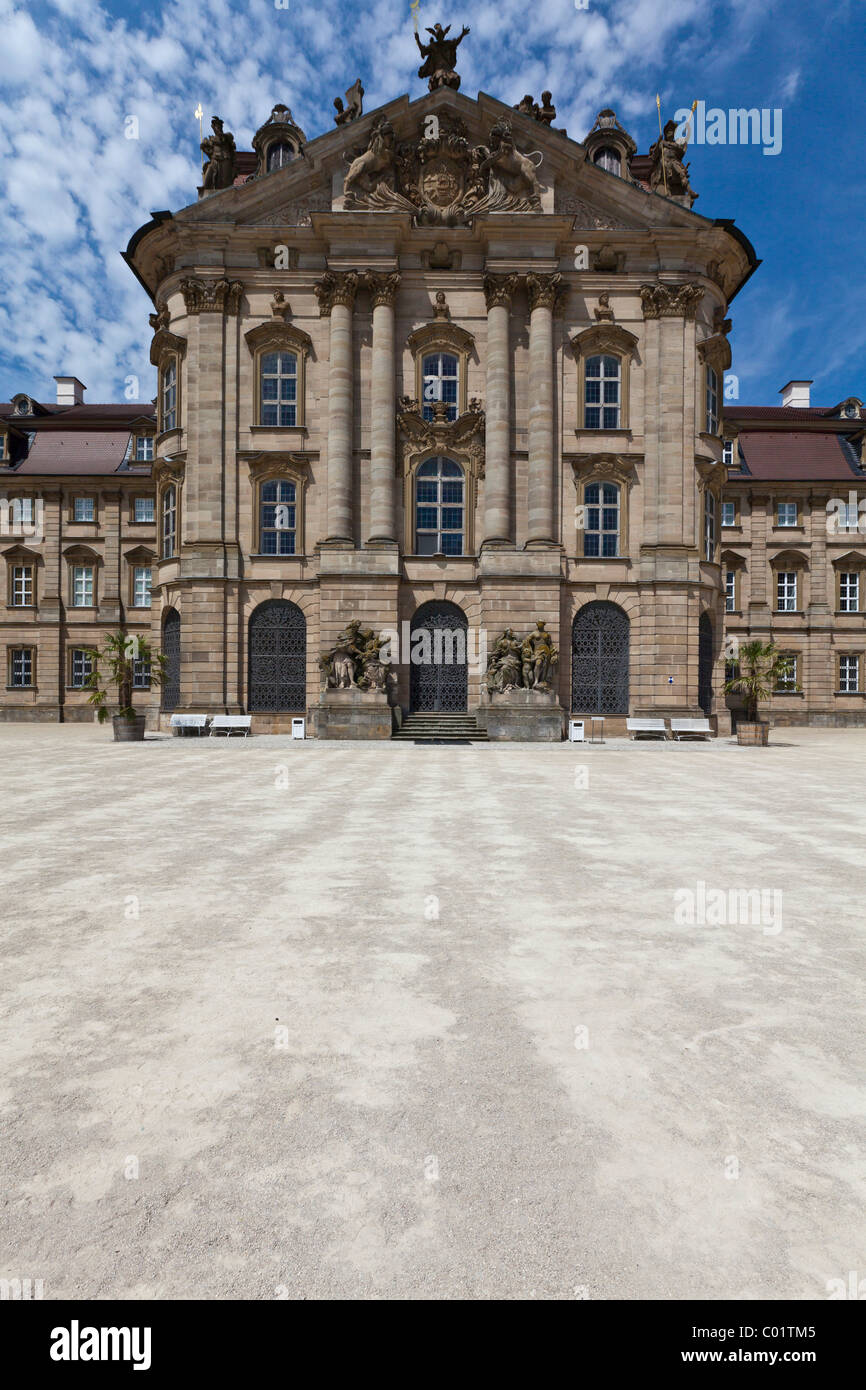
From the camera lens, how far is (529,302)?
26.6 meters

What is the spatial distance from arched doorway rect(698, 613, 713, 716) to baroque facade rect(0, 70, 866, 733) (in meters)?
0.71

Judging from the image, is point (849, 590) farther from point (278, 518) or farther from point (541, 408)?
point (278, 518)

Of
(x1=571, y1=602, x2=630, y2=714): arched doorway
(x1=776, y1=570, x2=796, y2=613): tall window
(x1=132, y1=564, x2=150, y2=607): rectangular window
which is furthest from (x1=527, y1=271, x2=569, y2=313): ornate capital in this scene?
(x1=132, y1=564, x2=150, y2=607): rectangular window

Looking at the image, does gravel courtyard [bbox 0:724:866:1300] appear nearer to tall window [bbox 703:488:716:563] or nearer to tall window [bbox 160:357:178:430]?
tall window [bbox 703:488:716:563]

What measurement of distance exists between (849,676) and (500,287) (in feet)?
99.8

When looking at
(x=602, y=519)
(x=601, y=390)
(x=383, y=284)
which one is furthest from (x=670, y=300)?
(x=383, y=284)

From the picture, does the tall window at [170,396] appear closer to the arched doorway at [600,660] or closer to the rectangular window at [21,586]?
the rectangular window at [21,586]

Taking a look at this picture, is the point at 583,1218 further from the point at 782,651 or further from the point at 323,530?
the point at 782,651

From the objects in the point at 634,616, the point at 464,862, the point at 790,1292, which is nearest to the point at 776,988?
the point at 790,1292

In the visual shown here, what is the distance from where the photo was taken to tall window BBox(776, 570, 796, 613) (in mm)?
41844

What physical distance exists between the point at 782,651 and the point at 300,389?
31099mm

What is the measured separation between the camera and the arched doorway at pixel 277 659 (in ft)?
88.7

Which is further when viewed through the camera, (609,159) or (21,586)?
(21,586)

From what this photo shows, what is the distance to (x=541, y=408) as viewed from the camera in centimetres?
2623
